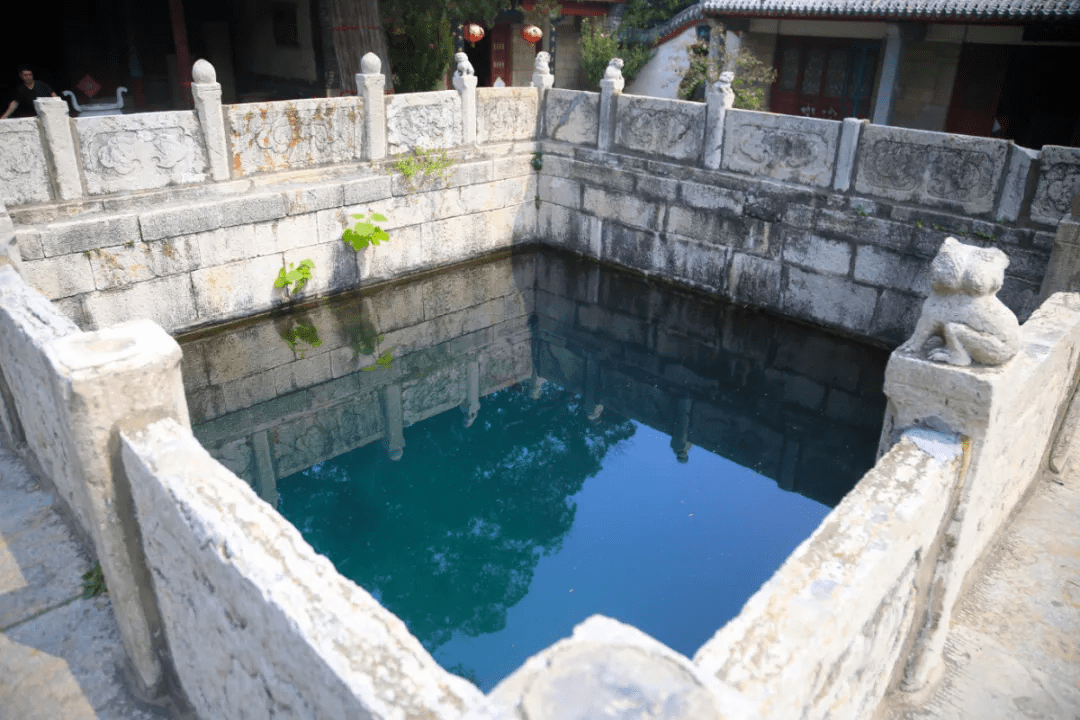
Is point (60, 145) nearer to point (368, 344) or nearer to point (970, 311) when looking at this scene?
point (368, 344)

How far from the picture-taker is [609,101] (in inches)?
364

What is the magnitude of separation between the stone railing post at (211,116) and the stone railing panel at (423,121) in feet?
6.19

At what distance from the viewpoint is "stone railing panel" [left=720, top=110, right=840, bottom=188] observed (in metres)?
7.56

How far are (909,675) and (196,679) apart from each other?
2.82 meters

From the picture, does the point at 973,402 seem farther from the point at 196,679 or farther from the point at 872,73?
the point at 872,73

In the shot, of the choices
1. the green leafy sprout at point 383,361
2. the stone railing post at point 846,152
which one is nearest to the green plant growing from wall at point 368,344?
the green leafy sprout at point 383,361

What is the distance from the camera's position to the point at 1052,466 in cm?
458

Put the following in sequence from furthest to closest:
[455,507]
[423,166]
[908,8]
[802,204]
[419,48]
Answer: [419,48] → [908,8] → [423,166] → [802,204] → [455,507]

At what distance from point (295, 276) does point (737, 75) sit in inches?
352

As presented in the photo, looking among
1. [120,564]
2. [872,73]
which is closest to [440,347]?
[120,564]

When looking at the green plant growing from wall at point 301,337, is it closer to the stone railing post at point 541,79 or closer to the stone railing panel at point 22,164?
the stone railing panel at point 22,164

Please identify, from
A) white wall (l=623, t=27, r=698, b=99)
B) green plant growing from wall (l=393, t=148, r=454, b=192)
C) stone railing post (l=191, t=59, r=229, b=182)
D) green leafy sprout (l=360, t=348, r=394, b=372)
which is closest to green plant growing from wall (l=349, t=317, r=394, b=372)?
green leafy sprout (l=360, t=348, r=394, b=372)

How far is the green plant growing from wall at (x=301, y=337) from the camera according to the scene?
7.81 metres

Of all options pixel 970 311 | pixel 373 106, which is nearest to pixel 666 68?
pixel 373 106
